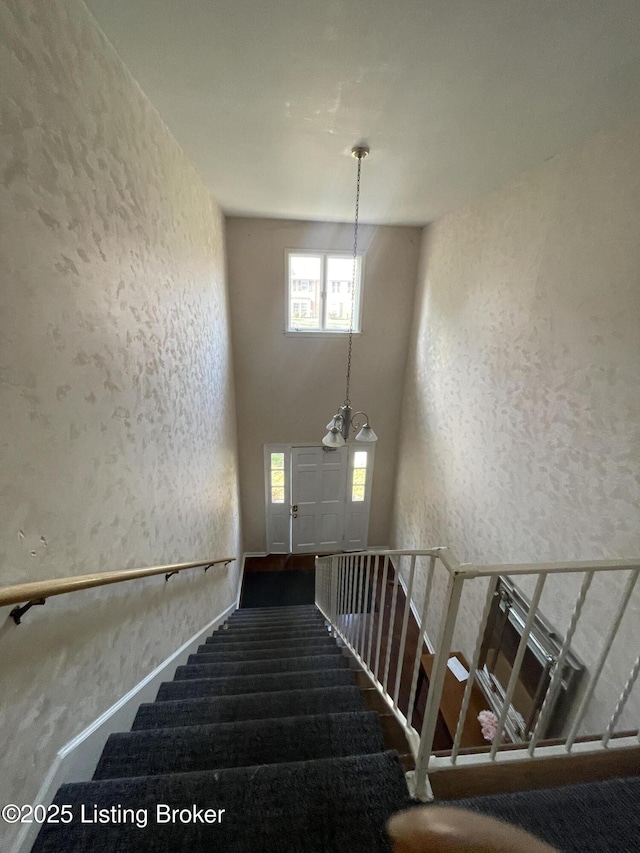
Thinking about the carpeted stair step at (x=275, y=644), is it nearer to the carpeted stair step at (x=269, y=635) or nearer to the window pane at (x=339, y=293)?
the carpeted stair step at (x=269, y=635)

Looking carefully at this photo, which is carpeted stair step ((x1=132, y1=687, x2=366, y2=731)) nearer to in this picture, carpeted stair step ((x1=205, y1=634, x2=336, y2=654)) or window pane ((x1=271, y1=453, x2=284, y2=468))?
carpeted stair step ((x1=205, y1=634, x2=336, y2=654))

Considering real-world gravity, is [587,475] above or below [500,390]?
below

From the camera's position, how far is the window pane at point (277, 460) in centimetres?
537

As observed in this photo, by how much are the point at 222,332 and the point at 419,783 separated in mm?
3703

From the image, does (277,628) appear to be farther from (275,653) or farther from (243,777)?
(243,777)

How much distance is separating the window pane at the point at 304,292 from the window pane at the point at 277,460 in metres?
1.83

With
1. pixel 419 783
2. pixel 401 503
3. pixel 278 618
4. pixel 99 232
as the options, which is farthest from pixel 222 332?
pixel 419 783

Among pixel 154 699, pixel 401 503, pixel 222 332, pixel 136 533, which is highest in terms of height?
pixel 222 332

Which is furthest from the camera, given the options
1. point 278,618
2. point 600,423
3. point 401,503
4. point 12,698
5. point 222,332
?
point 401,503

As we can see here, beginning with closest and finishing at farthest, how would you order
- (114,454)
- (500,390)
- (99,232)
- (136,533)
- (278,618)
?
1. (99,232)
2. (114,454)
3. (136,533)
4. (500,390)
5. (278,618)

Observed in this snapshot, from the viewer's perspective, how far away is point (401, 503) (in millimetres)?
5203

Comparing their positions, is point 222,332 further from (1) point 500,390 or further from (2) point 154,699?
(2) point 154,699

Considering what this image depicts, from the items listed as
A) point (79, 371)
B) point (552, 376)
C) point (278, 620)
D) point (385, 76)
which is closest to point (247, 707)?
point (79, 371)

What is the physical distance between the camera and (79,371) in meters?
1.23
